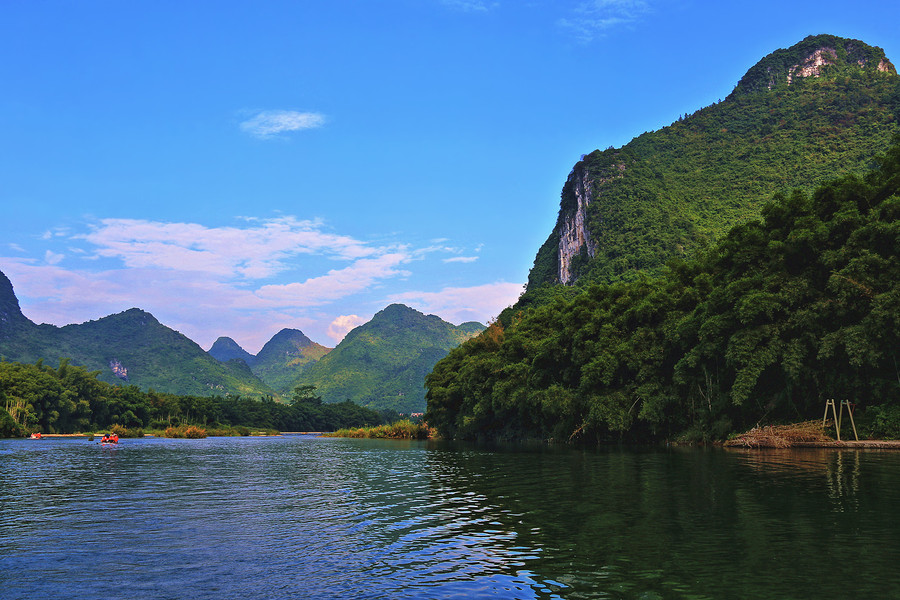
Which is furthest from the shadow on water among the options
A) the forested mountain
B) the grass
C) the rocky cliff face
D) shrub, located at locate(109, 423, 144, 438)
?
the rocky cliff face

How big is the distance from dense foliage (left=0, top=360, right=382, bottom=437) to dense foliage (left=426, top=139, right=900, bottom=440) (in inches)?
2921

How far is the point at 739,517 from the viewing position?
46.8 ft

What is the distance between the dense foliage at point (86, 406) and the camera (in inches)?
3639

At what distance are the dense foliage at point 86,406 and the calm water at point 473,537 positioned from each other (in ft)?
267

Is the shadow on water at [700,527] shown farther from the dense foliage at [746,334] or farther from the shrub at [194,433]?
the shrub at [194,433]

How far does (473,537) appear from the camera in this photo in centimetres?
1321

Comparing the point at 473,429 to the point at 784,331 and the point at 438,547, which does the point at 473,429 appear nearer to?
the point at 784,331

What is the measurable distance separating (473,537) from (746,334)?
97.3ft

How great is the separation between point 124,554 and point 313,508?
22.5 ft

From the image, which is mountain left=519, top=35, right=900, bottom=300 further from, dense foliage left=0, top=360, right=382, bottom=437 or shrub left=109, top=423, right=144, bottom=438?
dense foliage left=0, top=360, right=382, bottom=437

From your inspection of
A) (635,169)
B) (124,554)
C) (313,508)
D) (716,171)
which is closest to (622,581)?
(124,554)

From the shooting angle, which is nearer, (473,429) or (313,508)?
(313,508)

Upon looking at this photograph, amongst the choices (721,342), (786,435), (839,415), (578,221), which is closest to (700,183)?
(578,221)

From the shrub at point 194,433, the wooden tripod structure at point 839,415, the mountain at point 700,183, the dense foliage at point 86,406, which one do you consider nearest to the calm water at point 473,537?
the wooden tripod structure at point 839,415
